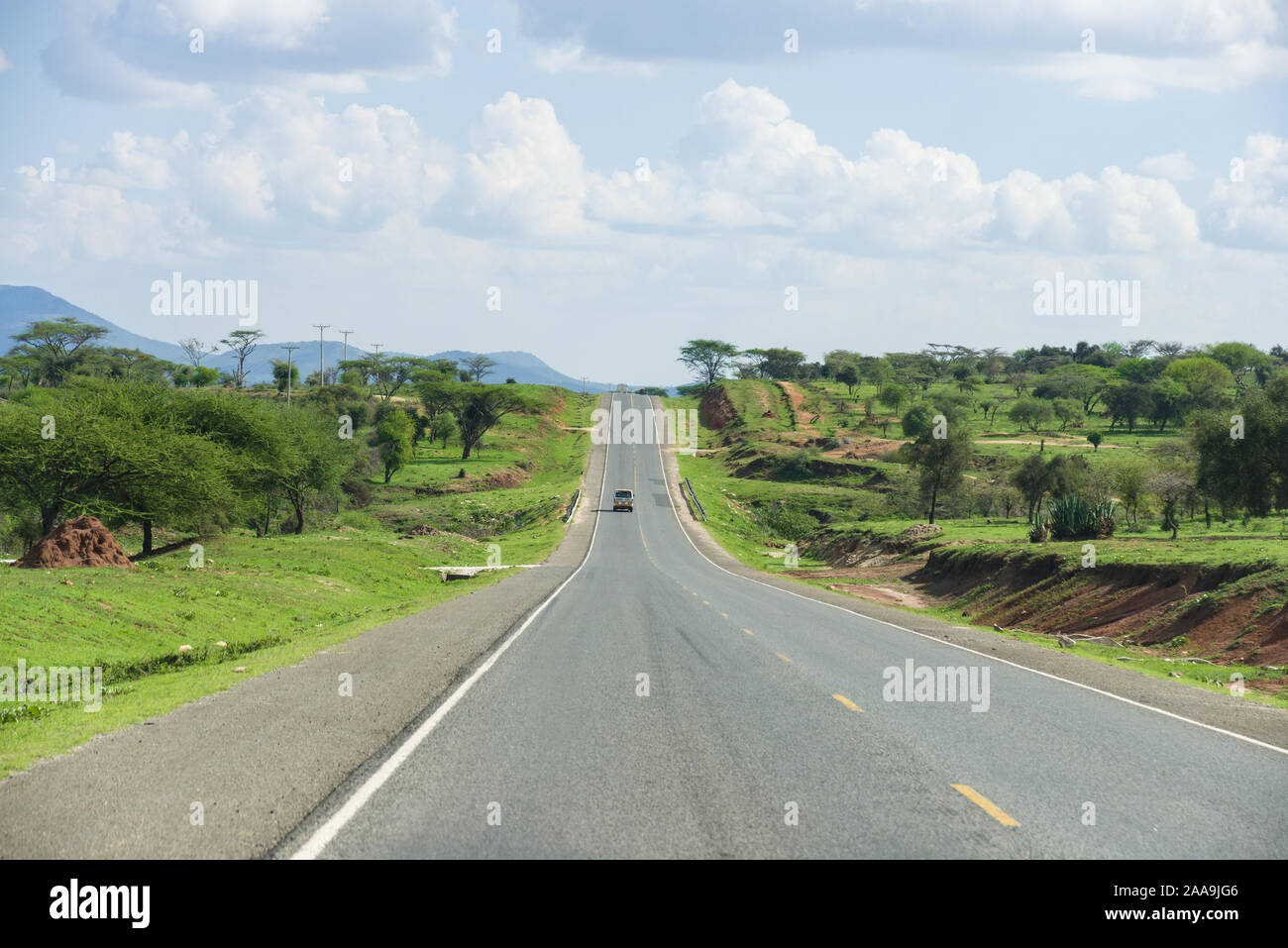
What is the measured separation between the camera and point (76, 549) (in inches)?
1118

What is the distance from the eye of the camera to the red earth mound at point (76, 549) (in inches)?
1089

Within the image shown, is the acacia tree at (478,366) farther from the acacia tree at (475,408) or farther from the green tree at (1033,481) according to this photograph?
the green tree at (1033,481)

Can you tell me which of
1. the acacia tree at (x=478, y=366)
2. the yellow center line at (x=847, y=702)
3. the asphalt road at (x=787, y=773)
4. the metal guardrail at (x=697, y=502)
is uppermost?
the acacia tree at (x=478, y=366)

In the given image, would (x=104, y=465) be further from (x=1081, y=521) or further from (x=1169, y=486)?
(x=1169, y=486)

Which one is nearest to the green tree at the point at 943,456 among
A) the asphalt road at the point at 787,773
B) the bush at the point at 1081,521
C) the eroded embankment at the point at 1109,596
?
the eroded embankment at the point at 1109,596

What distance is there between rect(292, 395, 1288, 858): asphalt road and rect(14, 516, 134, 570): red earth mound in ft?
61.3

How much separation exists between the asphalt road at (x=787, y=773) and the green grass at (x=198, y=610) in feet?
13.1

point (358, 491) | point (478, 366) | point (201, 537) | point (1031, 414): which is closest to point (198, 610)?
point (201, 537)

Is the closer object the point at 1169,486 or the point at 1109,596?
the point at 1109,596

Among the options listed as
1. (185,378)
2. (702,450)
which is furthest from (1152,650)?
(185,378)

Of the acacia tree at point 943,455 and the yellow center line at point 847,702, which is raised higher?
the acacia tree at point 943,455

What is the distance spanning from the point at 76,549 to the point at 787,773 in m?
27.0
